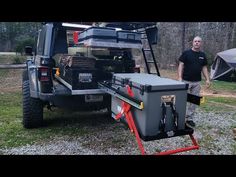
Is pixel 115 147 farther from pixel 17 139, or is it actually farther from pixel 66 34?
pixel 66 34

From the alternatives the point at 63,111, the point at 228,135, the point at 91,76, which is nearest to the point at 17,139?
the point at 91,76

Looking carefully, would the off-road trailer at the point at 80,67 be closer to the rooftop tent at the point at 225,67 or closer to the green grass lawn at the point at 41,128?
the green grass lawn at the point at 41,128

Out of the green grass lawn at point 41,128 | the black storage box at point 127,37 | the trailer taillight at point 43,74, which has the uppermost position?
A: the black storage box at point 127,37

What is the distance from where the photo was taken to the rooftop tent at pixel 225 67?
12648 mm

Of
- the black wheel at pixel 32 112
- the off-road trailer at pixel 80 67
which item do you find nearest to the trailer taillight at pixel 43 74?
the off-road trailer at pixel 80 67

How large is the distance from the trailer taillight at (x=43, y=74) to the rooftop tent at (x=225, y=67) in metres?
10.2

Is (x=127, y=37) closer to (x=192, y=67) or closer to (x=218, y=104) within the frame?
(x=192, y=67)

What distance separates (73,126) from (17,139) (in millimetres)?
1156

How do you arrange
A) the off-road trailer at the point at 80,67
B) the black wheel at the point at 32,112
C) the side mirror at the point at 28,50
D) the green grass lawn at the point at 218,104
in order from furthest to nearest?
1. the green grass lawn at the point at 218,104
2. the side mirror at the point at 28,50
3. the black wheel at the point at 32,112
4. the off-road trailer at the point at 80,67

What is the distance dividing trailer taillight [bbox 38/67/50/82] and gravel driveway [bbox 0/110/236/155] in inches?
41.7

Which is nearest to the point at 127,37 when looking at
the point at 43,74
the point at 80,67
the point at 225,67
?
the point at 80,67

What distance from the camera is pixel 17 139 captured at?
4531 millimetres

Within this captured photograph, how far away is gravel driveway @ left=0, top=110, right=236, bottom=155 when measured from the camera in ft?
13.4

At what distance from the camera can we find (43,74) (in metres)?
4.73
